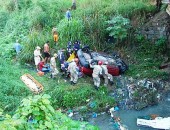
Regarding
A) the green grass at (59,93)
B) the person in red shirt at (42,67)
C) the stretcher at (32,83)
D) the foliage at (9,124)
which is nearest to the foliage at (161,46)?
the green grass at (59,93)

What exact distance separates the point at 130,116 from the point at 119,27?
4.40 meters

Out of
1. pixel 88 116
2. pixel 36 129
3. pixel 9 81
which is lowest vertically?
pixel 88 116

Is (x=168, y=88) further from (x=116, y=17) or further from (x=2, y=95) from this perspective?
(x=2, y=95)

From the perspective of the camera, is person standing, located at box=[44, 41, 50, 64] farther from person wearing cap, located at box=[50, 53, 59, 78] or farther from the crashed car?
the crashed car

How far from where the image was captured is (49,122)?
4.64m

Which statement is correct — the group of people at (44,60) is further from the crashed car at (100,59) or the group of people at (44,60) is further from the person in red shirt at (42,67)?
the crashed car at (100,59)

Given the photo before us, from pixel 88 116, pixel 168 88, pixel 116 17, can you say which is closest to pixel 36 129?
pixel 88 116

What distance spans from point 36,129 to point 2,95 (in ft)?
26.6

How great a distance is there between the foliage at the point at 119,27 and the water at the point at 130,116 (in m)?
3.78

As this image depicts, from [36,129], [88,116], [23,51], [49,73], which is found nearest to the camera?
[36,129]

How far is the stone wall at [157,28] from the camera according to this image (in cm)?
1574

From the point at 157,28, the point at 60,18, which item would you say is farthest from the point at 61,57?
the point at 157,28

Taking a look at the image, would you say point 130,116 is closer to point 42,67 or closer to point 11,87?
point 42,67

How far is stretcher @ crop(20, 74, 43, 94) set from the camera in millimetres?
12906
